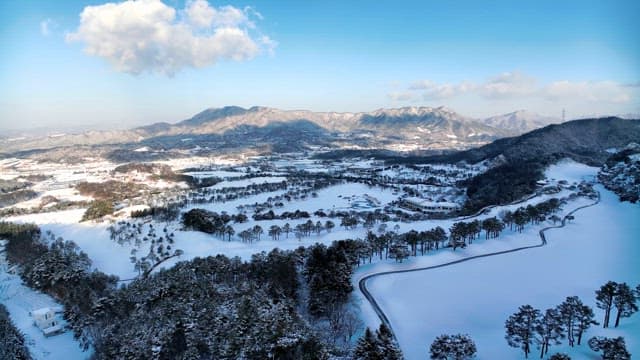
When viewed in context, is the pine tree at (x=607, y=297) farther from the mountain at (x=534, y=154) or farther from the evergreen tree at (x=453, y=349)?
the mountain at (x=534, y=154)

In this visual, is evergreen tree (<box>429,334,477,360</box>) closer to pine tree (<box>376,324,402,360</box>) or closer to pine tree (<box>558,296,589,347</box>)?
pine tree (<box>376,324,402,360</box>)

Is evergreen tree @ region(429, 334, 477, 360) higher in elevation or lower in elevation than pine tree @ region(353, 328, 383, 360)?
lower

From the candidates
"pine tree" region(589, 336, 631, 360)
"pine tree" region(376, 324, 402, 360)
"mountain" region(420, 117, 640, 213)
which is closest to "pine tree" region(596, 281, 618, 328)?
"pine tree" region(589, 336, 631, 360)

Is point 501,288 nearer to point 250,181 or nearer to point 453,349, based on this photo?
point 453,349

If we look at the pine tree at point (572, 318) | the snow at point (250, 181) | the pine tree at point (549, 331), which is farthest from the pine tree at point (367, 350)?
the snow at point (250, 181)

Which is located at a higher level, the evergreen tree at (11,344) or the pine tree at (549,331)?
the pine tree at (549,331)

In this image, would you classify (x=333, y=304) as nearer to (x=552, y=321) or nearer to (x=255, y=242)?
(x=552, y=321)

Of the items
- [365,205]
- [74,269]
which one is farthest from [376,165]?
[74,269]
